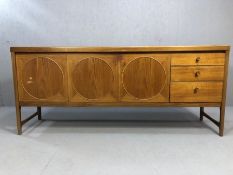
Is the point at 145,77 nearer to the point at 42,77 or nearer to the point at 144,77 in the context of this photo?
the point at 144,77

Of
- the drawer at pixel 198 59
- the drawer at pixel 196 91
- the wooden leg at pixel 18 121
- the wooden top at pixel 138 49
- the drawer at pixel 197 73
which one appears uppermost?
the wooden top at pixel 138 49

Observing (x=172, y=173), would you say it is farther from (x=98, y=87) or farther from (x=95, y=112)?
(x=95, y=112)

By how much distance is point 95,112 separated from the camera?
2.74 metres

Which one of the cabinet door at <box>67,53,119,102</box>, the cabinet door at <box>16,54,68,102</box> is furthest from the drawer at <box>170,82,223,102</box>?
the cabinet door at <box>16,54,68,102</box>

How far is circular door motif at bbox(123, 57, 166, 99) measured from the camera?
190cm

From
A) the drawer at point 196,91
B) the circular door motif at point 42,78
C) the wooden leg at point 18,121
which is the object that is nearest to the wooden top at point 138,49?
the circular door motif at point 42,78

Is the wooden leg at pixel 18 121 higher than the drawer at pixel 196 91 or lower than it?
lower

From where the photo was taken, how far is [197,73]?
1890 mm

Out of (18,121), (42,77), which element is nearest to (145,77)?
(42,77)

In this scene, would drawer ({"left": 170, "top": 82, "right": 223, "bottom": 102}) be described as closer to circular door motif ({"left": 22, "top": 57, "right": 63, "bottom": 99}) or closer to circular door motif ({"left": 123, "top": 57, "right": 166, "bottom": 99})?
circular door motif ({"left": 123, "top": 57, "right": 166, "bottom": 99})

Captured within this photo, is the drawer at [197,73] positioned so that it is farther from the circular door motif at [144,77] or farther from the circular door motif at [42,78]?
the circular door motif at [42,78]

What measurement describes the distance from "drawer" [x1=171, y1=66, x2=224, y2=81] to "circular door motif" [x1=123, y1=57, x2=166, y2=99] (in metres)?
0.10

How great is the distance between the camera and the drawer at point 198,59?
1.86 meters

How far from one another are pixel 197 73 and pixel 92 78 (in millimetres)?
825
